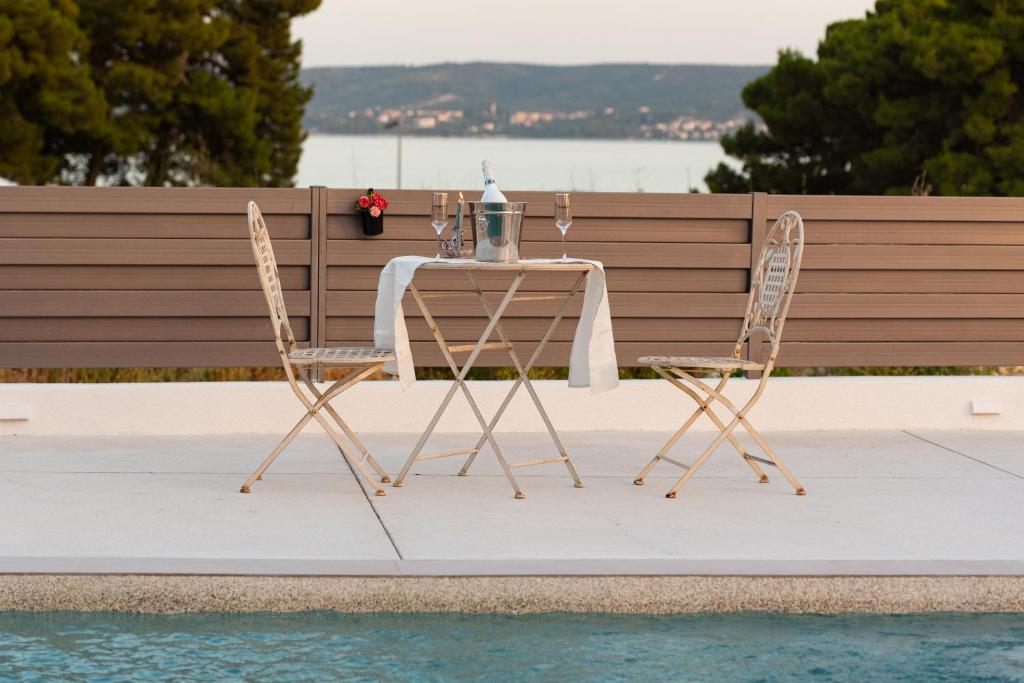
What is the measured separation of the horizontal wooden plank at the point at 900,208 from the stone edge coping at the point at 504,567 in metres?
3.10

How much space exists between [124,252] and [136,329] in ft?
1.18

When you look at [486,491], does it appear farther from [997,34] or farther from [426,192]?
[997,34]

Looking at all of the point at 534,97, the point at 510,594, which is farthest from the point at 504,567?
the point at 534,97

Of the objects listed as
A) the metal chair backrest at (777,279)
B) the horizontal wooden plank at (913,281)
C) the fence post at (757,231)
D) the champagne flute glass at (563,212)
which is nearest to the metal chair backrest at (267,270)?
the champagne flute glass at (563,212)

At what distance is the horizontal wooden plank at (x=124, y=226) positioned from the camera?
6.68 m

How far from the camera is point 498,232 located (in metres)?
5.31

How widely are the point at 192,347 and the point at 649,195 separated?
2.27 meters

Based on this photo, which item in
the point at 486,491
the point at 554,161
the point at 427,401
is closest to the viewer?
the point at 486,491

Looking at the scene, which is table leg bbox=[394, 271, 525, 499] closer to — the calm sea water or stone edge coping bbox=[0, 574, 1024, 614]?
stone edge coping bbox=[0, 574, 1024, 614]

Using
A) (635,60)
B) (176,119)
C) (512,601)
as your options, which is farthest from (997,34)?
(512,601)

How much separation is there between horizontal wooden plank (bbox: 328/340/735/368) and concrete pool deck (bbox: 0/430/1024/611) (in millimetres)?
428

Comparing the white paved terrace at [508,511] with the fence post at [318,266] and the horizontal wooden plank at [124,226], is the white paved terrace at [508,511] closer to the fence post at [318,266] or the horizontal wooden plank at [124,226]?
the fence post at [318,266]

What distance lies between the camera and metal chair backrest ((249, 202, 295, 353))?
5.11 metres

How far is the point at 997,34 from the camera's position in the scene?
63.2ft
